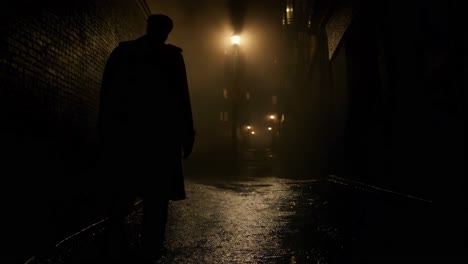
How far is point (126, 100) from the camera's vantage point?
10.0 ft

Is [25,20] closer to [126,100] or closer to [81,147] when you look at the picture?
[126,100]

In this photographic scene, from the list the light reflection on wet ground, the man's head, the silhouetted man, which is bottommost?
the light reflection on wet ground

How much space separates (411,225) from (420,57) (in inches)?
111

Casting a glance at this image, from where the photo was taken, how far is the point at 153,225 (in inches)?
118

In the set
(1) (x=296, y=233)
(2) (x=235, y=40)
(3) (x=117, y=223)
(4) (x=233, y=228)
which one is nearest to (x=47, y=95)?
(3) (x=117, y=223)

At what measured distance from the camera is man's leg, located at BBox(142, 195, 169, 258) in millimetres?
2955

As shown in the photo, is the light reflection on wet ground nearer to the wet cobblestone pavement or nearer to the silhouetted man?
the wet cobblestone pavement

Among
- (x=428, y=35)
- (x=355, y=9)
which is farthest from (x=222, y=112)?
(x=428, y=35)

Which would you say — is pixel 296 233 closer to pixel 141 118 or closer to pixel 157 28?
pixel 141 118

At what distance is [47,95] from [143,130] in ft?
8.82

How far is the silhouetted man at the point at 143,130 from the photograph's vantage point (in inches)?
119

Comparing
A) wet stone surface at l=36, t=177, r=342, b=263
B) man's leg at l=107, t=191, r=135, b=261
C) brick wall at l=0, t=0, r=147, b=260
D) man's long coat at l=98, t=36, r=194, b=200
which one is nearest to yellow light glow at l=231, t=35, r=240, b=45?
brick wall at l=0, t=0, r=147, b=260

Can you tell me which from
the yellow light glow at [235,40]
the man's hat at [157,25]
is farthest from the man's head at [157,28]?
the yellow light glow at [235,40]

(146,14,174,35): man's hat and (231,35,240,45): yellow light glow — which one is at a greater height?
(231,35,240,45): yellow light glow
